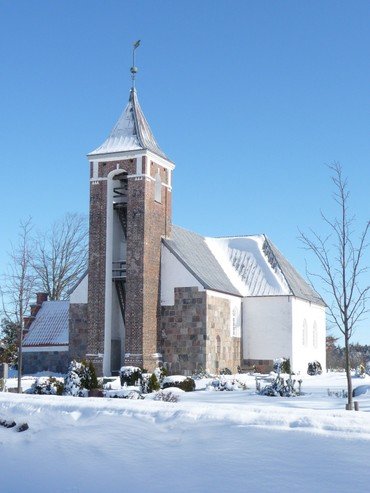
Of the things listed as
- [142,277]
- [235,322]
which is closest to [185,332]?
[142,277]

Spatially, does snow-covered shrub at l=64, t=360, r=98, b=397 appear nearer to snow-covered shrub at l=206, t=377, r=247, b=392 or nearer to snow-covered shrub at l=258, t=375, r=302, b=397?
snow-covered shrub at l=206, t=377, r=247, b=392

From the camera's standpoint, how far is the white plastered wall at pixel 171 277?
34500 mm

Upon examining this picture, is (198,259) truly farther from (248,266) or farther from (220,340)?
(220,340)

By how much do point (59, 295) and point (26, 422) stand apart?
40270 millimetres

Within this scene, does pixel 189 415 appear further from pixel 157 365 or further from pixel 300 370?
pixel 300 370

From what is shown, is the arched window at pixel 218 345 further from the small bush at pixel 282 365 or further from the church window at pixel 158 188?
the church window at pixel 158 188

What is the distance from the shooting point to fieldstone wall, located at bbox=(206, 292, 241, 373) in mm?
34250

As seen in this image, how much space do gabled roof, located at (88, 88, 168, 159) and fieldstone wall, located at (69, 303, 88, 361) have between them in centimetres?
767

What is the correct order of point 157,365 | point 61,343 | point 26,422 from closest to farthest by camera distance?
1. point 26,422
2. point 157,365
3. point 61,343

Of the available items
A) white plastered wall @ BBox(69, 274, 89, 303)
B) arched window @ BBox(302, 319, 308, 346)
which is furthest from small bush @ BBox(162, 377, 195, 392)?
arched window @ BBox(302, 319, 308, 346)

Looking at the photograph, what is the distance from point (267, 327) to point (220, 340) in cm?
349

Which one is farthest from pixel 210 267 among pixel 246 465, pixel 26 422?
pixel 246 465

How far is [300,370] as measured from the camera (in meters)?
38.1

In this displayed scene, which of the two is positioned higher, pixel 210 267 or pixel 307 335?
pixel 210 267
